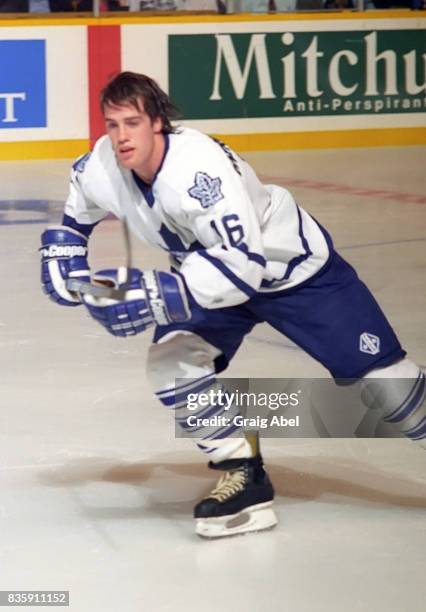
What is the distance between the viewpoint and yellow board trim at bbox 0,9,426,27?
9.57 m

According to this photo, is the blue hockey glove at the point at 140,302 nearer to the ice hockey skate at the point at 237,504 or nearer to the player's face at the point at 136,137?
the player's face at the point at 136,137

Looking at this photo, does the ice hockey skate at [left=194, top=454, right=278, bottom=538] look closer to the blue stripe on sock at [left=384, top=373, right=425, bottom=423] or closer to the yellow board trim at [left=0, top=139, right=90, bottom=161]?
the blue stripe on sock at [left=384, top=373, right=425, bottom=423]

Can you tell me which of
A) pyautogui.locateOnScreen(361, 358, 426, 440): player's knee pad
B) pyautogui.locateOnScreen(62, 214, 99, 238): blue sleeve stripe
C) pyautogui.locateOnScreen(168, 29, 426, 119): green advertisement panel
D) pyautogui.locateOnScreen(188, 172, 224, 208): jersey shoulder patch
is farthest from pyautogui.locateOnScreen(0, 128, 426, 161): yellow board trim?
pyautogui.locateOnScreen(188, 172, 224, 208): jersey shoulder patch

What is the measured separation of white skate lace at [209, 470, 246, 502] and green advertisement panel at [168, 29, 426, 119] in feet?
22.4

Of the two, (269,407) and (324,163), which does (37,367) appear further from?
(324,163)

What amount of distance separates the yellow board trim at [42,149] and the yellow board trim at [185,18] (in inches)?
30.9

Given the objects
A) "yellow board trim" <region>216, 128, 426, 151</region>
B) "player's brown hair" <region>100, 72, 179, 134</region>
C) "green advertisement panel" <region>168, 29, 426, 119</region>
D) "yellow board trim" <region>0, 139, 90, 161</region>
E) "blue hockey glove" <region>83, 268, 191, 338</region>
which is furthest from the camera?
"yellow board trim" <region>216, 128, 426, 151</region>

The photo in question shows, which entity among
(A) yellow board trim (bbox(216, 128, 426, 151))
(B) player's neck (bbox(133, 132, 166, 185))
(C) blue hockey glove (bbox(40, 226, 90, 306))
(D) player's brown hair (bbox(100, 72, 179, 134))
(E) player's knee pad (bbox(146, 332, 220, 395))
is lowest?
(A) yellow board trim (bbox(216, 128, 426, 151))

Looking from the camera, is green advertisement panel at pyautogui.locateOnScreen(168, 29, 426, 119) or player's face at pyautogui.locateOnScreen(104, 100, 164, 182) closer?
player's face at pyautogui.locateOnScreen(104, 100, 164, 182)

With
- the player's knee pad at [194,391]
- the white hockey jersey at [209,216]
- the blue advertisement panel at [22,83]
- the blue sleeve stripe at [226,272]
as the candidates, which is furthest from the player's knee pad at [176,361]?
the blue advertisement panel at [22,83]

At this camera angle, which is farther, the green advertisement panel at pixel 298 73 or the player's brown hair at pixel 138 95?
the green advertisement panel at pixel 298 73

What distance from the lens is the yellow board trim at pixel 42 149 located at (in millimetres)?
9656

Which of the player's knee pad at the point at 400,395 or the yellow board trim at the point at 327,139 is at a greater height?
the player's knee pad at the point at 400,395

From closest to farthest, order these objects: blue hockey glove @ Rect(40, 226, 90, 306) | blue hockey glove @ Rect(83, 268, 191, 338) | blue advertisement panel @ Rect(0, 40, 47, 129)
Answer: blue hockey glove @ Rect(83, 268, 191, 338)
blue hockey glove @ Rect(40, 226, 90, 306)
blue advertisement panel @ Rect(0, 40, 47, 129)
